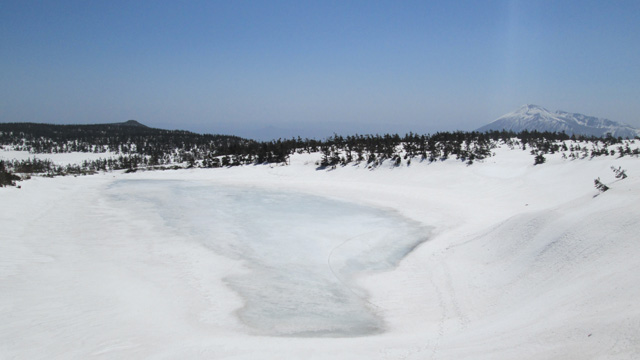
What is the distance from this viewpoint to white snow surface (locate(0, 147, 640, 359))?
207 inches

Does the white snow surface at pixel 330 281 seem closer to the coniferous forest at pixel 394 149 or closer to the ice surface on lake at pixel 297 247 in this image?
the ice surface on lake at pixel 297 247

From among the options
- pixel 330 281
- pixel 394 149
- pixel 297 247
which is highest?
pixel 394 149

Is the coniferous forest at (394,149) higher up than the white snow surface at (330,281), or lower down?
higher up

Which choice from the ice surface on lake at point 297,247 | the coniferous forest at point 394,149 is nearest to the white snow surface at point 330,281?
the ice surface on lake at point 297,247

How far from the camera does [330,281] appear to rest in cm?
904

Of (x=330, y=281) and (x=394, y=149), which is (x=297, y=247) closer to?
(x=330, y=281)

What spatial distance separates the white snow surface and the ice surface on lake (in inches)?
2.5

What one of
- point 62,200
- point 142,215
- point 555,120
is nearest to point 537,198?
point 142,215

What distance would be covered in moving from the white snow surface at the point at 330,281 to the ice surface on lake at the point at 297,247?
6 centimetres

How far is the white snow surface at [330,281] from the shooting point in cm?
526

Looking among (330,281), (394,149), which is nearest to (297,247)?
(330,281)

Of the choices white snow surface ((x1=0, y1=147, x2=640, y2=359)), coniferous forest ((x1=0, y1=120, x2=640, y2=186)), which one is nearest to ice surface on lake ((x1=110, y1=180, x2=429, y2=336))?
white snow surface ((x1=0, y1=147, x2=640, y2=359))

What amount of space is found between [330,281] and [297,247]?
2999mm

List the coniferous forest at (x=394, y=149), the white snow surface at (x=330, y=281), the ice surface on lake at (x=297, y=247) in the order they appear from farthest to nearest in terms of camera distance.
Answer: the coniferous forest at (x=394, y=149), the ice surface on lake at (x=297, y=247), the white snow surface at (x=330, y=281)
